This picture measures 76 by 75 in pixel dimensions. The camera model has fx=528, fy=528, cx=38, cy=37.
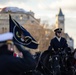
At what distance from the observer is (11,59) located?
248 inches

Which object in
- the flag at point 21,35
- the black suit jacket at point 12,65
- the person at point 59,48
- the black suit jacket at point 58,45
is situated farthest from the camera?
the black suit jacket at point 58,45

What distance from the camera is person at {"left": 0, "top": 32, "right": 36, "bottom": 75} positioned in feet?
20.6

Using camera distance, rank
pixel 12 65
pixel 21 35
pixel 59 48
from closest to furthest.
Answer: pixel 12 65
pixel 21 35
pixel 59 48

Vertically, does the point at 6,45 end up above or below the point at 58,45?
above

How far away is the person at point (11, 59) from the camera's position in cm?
627

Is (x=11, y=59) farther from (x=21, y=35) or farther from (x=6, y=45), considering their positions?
(x=21, y=35)

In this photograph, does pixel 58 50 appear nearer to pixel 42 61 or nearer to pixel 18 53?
pixel 42 61

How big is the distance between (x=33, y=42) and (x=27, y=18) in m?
122

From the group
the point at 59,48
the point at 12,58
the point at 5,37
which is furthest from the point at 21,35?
the point at 59,48

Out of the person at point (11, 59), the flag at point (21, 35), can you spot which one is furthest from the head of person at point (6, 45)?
the flag at point (21, 35)

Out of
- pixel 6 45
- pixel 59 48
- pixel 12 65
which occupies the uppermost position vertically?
pixel 6 45

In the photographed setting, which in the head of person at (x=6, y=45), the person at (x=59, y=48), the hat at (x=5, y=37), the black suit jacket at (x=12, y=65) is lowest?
the person at (x=59, y=48)

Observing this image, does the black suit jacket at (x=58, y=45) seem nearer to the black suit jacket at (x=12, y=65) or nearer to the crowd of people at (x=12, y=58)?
the crowd of people at (x=12, y=58)

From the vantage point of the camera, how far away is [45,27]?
9281 centimetres
